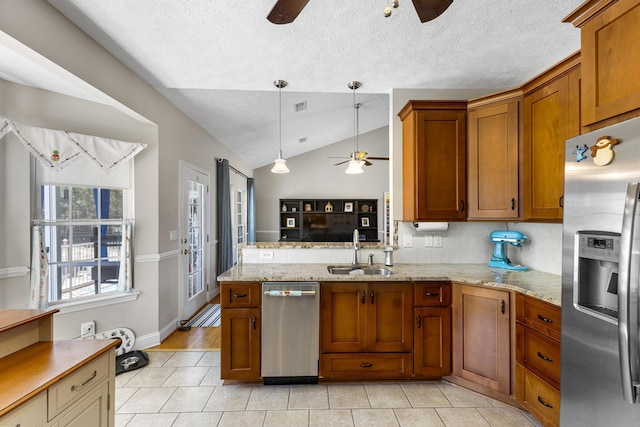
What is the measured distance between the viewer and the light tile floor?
78.0 inches

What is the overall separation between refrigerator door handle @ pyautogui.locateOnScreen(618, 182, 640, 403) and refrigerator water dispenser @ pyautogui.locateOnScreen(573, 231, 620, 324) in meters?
0.11

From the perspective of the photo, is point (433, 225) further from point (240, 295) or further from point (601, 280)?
point (240, 295)

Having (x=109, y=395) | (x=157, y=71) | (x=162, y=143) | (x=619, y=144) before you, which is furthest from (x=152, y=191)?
(x=619, y=144)

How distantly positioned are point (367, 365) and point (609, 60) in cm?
230

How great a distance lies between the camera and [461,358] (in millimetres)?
2316

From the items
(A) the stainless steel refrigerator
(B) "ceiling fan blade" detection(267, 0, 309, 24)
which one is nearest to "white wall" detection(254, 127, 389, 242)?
(B) "ceiling fan blade" detection(267, 0, 309, 24)

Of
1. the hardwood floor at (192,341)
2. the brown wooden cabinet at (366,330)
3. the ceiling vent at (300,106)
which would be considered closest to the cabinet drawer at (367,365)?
the brown wooden cabinet at (366,330)

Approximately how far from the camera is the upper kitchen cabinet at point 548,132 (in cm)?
192

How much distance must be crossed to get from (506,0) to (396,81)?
1.10 m

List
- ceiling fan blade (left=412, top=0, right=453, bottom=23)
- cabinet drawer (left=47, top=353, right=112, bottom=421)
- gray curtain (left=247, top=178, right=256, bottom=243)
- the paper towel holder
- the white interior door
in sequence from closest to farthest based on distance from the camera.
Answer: cabinet drawer (left=47, top=353, right=112, bottom=421)
ceiling fan blade (left=412, top=0, right=453, bottom=23)
the paper towel holder
the white interior door
gray curtain (left=247, top=178, right=256, bottom=243)

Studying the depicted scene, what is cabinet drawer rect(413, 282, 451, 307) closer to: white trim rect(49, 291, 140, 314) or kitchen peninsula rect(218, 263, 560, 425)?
kitchen peninsula rect(218, 263, 560, 425)

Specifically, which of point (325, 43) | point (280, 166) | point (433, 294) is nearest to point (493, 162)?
point (433, 294)

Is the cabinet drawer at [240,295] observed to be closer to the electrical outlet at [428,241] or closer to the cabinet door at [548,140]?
the electrical outlet at [428,241]

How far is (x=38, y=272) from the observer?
2367mm
